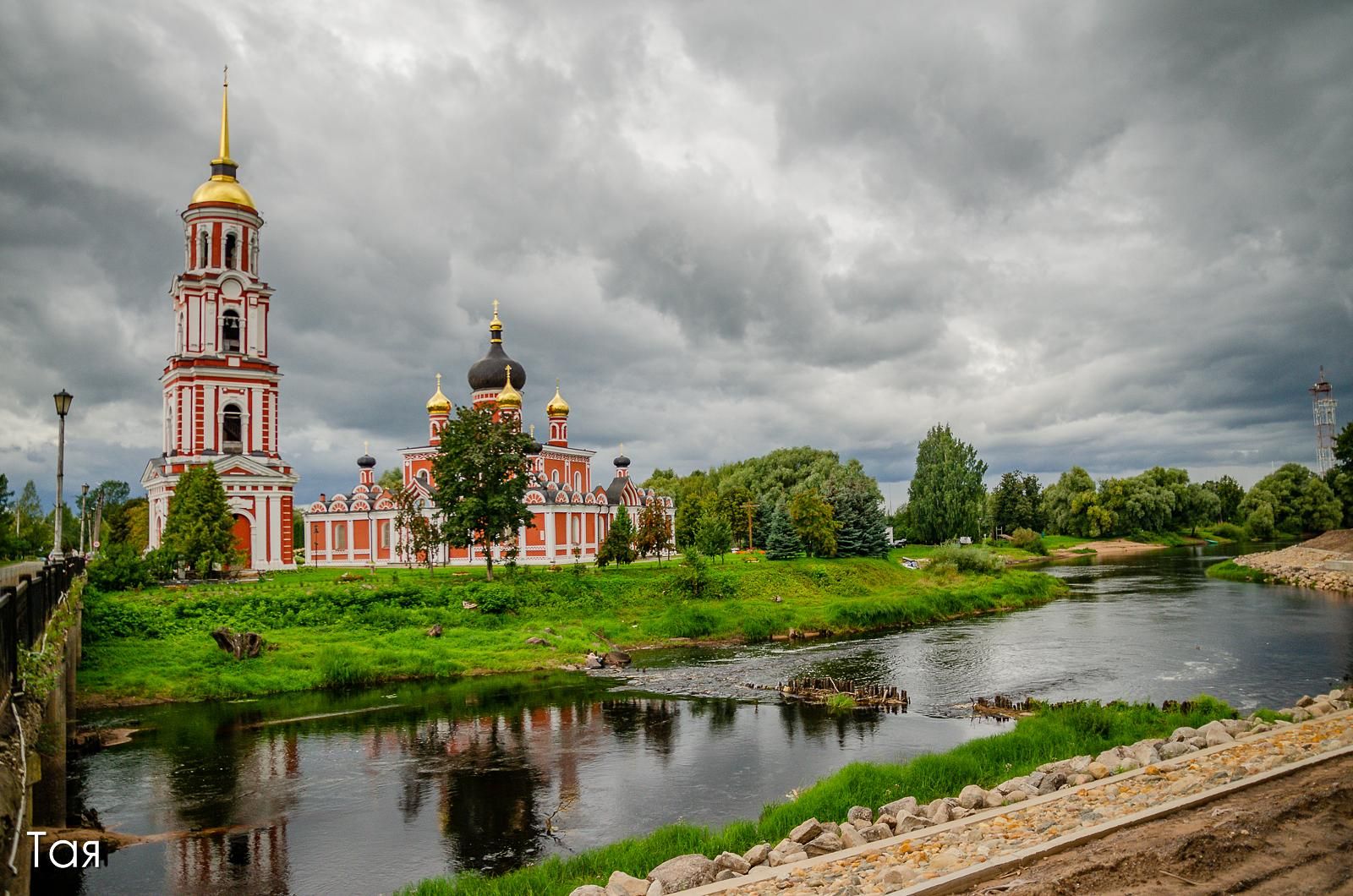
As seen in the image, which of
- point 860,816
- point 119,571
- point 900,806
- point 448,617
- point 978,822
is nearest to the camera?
point 978,822

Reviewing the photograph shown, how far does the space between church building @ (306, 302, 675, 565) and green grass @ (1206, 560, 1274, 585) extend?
3238 cm

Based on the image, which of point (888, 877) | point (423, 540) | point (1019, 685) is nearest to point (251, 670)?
point (423, 540)

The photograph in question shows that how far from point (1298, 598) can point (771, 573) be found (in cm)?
2223

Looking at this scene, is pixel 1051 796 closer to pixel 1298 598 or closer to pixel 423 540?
pixel 423 540

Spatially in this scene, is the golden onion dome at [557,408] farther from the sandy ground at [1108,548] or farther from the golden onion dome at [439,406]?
the sandy ground at [1108,548]

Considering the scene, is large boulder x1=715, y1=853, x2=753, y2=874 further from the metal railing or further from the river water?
the metal railing

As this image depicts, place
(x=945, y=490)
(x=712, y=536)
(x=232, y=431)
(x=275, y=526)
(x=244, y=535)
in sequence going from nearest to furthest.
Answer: (x=244, y=535) → (x=275, y=526) → (x=232, y=431) → (x=712, y=536) → (x=945, y=490)

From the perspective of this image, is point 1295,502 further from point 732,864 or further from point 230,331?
point 732,864

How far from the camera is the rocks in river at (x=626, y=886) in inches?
349

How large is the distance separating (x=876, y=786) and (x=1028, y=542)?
73.7 metres

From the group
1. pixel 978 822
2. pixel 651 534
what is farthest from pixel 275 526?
pixel 978 822

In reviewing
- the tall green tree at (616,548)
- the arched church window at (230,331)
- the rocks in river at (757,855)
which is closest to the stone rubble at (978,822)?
the rocks in river at (757,855)

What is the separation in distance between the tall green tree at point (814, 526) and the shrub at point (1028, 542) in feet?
113

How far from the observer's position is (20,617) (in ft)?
34.3
